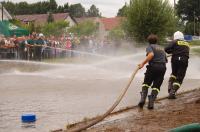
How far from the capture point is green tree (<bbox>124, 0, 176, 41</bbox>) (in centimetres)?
3997

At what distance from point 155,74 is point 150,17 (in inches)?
1175

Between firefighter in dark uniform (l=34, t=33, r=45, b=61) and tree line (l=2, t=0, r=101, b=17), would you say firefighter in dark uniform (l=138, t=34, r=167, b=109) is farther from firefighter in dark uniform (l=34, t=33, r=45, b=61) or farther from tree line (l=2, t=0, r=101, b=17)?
tree line (l=2, t=0, r=101, b=17)

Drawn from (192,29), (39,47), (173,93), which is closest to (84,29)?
(192,29)

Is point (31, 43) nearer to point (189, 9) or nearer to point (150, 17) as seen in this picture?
point (150, 17)

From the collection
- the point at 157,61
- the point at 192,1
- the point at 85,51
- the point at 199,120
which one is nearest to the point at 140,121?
the point at 199,120

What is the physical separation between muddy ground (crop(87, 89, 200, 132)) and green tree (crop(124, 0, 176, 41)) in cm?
2887

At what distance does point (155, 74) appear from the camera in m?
10.7

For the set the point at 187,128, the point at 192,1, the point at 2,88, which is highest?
the point at 192,1

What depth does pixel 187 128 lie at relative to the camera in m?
3.18

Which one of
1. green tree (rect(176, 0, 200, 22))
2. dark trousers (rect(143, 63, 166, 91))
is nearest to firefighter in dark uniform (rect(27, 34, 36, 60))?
dark trousers (rect(143, 63, 166, 91))

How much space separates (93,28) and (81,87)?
218 feet

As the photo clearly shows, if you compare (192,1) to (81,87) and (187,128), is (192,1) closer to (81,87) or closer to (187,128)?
(81,87)

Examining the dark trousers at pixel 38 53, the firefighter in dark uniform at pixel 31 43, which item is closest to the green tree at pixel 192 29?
the dark trousers at pixel 38 53

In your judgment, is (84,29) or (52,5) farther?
(52,5)
